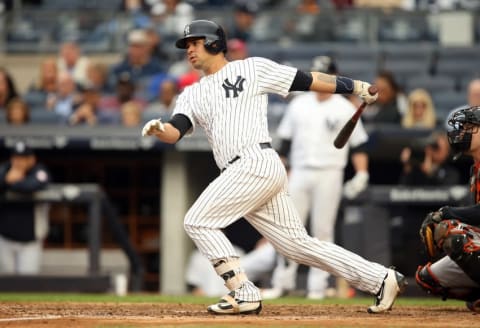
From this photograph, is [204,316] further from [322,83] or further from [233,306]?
[322,83]

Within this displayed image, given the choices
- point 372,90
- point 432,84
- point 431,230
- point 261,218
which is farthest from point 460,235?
point 432,84

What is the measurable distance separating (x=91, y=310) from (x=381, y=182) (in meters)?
5.72

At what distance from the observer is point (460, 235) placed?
6645 millimetres

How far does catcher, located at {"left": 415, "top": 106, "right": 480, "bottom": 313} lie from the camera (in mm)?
6660

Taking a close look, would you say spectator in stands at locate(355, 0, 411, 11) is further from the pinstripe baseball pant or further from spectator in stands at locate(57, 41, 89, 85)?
the pinstripe baseball pant

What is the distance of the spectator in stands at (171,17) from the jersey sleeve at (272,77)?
23.1 ft

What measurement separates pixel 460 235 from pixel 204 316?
1461mm

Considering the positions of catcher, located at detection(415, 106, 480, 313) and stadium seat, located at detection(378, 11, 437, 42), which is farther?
stadium seat, located at detection(378, 11, 437, 42)

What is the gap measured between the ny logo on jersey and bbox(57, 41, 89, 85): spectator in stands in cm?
697

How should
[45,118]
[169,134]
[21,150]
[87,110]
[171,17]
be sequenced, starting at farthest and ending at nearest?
1. [171,17]
2. [45,118]
3. [87,110]
4. [21,150]
5. [169,134]

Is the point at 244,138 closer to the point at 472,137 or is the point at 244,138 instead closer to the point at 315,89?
the point at 315,89

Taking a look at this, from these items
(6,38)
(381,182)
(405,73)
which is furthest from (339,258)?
(6,38)

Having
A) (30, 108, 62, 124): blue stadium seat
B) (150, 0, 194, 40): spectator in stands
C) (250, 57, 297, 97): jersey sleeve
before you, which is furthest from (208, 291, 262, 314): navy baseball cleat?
(150, 0, 194, 40): spectator in stands

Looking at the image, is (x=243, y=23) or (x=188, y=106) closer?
(x=188, y=106)
